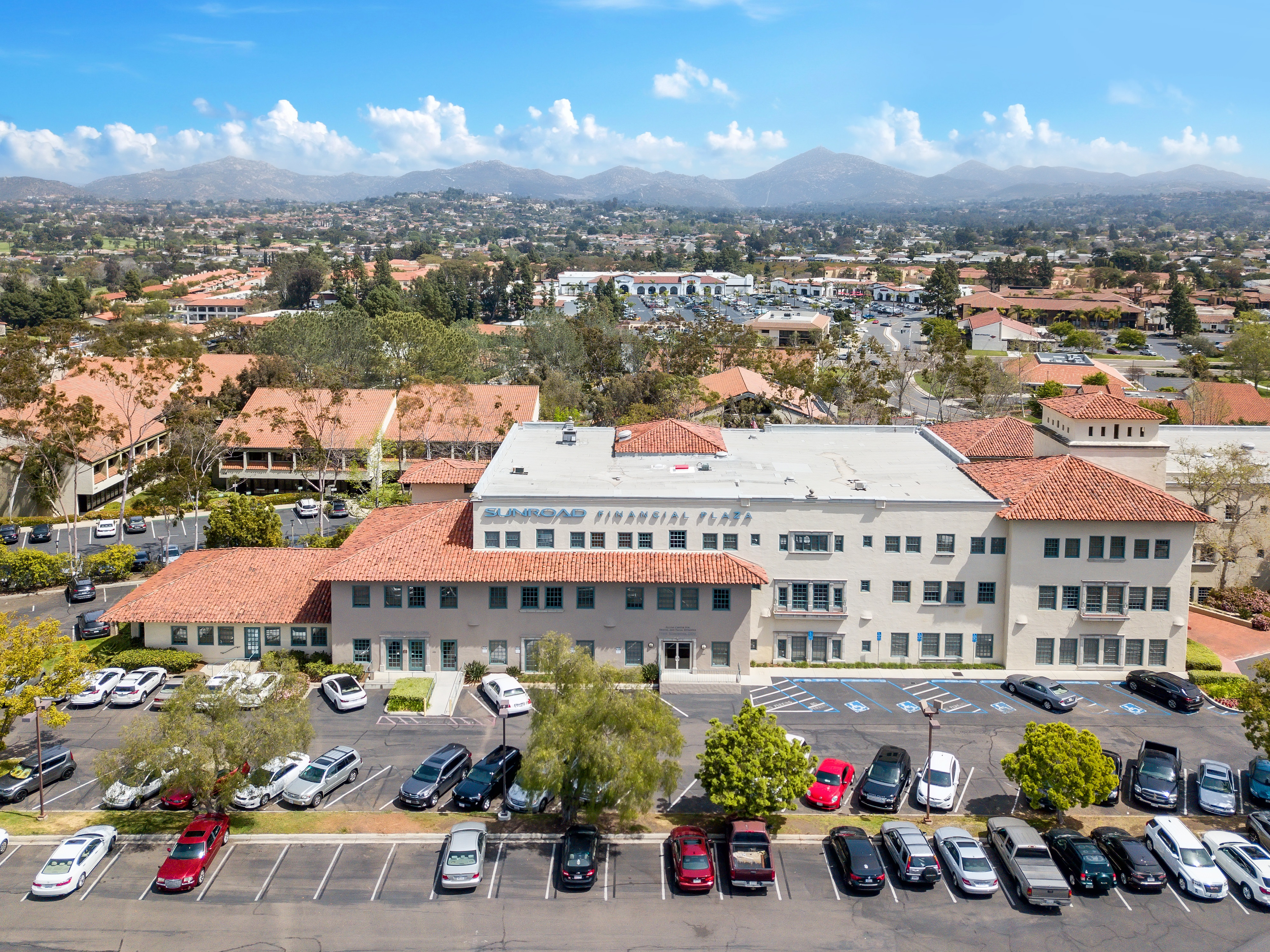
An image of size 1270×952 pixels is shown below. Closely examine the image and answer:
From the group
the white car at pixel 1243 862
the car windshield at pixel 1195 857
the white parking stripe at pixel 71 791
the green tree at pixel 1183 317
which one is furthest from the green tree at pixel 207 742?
the green tree at pixel 1183 317

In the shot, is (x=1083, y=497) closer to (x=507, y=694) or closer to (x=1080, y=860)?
(x=1080, y=860)

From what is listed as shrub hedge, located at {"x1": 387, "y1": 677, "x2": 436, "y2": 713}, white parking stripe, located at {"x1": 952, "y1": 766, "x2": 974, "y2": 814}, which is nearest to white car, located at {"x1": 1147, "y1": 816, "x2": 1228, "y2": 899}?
white parking stripe, located at {"x1": 952, "y1": 766, "x2": 974, "y2": 814}

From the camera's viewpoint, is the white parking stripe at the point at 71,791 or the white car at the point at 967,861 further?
the white parking stripe at the point at 71,791

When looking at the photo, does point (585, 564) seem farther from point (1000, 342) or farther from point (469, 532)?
point (1000, 342)

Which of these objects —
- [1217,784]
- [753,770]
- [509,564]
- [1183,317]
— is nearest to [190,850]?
[753,770]

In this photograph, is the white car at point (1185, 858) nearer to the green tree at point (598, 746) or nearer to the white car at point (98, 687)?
the green tree at point (598, 746)

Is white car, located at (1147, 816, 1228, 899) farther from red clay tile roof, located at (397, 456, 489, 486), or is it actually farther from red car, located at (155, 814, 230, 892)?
red clay tile roof, located at (397, 456, 489, 486)
